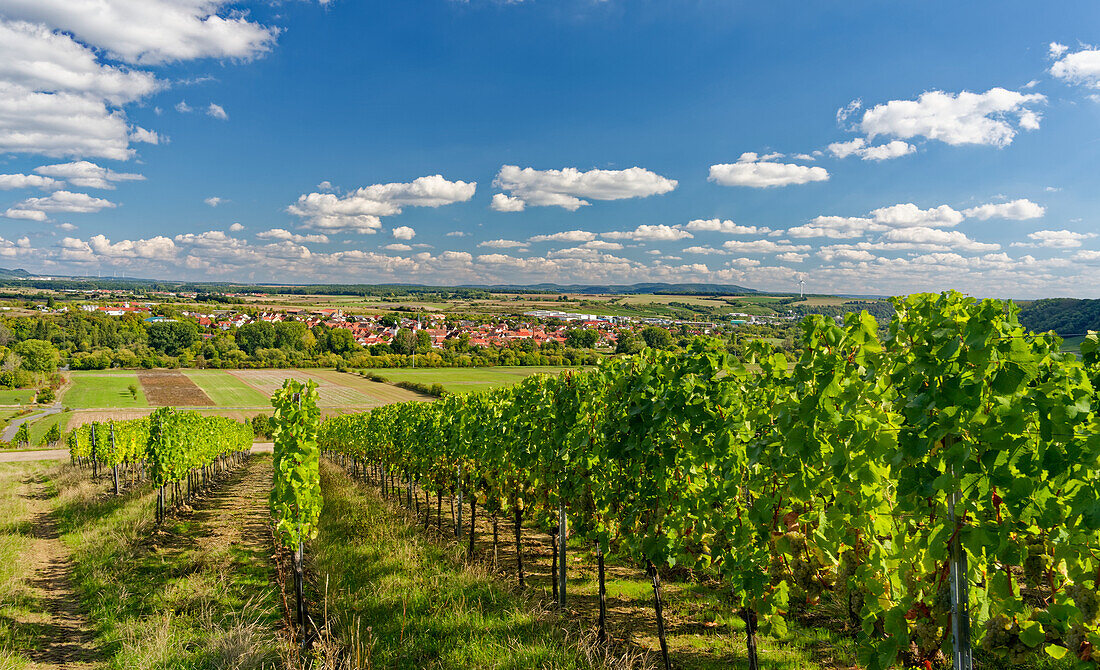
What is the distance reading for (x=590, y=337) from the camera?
93188 mm

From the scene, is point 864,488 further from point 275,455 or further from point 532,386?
point 275,455

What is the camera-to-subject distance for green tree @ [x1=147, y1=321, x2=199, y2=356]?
10750cm

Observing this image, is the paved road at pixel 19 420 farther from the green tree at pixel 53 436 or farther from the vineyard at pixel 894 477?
the vineyard at pixel 894 477

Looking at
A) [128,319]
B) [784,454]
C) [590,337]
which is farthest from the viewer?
[128,319]

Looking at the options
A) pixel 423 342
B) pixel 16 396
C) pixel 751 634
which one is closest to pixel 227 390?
pixel 16 396

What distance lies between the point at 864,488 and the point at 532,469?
22.2 ft

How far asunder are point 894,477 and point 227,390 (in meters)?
83.8

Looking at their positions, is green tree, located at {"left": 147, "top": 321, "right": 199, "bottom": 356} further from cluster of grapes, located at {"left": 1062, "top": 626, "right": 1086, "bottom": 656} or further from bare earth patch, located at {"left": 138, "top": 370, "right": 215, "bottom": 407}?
cluster of grapes, located at {"left": 1062, "top": 626, "right": 1086, "bottom": 656}

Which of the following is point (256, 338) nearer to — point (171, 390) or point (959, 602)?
point (171, 390)

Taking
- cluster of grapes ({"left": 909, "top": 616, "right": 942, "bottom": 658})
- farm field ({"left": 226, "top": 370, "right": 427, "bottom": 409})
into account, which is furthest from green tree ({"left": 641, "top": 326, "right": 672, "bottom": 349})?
farm field ({"left": 226, "top": 370, "right": 427, "bottom": 409})

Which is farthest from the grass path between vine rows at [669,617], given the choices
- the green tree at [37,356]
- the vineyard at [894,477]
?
the green tree at [37,356]

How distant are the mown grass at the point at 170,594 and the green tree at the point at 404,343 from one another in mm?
93485

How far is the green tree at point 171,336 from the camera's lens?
108 metres

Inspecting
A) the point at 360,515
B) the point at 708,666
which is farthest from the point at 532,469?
the point at 360,515
